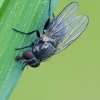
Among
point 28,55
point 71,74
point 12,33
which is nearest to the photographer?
point 12,33

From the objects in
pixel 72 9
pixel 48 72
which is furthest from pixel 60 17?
pixel 48 72

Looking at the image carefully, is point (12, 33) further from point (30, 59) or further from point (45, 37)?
point (45, 37)

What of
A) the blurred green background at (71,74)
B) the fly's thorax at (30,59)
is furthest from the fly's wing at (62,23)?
the blurred green background at (71,74)

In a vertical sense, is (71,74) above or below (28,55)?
below

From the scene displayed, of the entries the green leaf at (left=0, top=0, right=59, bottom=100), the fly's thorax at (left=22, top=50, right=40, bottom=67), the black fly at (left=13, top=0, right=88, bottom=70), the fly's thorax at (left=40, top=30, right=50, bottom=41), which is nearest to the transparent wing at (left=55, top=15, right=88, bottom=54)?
the black fly at (left=13, top=0, right=88, bottom=70)

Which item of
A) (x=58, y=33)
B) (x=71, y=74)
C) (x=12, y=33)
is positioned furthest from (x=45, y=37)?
(x=71, y=74)

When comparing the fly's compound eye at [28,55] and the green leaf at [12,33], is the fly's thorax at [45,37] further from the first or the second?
the green leaf at [12,33]
